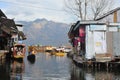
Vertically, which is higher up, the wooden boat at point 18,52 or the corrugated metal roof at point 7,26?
the corrugated metal roof at point 7,26

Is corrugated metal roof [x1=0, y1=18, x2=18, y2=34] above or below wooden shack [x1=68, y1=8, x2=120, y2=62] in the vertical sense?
above

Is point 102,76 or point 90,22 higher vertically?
point 90,22

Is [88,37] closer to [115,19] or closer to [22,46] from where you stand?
[115,19]

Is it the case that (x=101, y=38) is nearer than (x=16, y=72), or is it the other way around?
(x=16, y=72)

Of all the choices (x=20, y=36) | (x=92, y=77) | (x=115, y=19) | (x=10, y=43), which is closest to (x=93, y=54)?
(x=115, y=19)

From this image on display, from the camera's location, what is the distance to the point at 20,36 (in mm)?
100750

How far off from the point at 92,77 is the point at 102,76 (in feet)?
5.00

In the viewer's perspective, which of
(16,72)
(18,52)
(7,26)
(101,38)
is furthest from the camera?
(7,26)

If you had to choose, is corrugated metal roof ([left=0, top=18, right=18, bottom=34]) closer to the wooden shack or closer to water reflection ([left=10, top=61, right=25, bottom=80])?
water reflection ([left=10, top=61, right=25, bottom=80])

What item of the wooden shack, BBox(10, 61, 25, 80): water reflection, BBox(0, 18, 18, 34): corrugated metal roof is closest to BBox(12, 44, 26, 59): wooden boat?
BBox(0, 18, 18, 34): corrugated metal roof

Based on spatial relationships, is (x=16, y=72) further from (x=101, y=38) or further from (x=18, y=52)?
(x=18, y=52)

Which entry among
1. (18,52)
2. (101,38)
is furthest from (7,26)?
(101,38)

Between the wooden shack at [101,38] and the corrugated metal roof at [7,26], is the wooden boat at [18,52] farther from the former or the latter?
the wooden shack at [101,38]

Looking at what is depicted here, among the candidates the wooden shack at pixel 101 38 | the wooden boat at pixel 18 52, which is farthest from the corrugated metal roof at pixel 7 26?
the wooden shack at pixel 101 38
